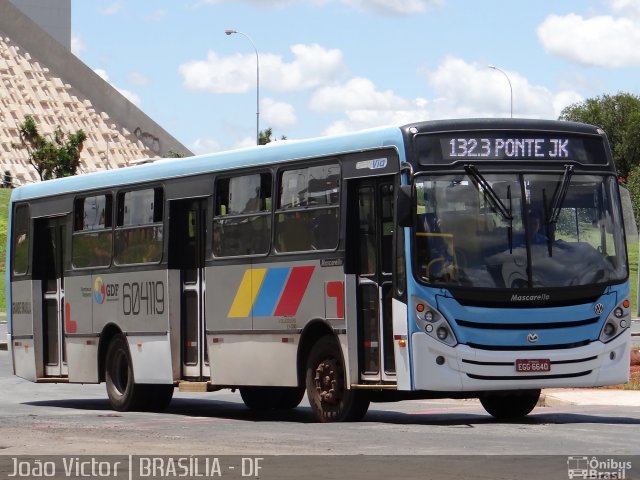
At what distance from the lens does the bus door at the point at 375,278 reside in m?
16.1

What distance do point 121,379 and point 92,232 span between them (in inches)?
78.1

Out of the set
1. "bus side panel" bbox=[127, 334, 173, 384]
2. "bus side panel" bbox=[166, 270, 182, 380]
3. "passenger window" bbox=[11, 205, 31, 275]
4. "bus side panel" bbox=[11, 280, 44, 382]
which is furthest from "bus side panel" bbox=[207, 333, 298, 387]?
"passenger window" bbox=[11, 205, 31, 275]

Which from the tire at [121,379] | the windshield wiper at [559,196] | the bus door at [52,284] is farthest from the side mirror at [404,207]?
the bus door at [52,284]

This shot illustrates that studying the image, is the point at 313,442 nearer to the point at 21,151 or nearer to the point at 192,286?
the point at 192,286

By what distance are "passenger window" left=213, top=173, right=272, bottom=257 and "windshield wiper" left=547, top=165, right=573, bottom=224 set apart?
10.8 ft

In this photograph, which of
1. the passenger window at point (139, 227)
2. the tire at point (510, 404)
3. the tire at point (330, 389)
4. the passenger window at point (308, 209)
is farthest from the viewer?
the passenger window at point (139, 227)

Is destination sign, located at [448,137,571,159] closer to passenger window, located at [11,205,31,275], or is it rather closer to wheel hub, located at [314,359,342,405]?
wheel hub, located at [314,359,342,405]

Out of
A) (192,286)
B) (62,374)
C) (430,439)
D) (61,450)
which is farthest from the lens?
(62,374)

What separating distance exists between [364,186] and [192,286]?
3.77 meters

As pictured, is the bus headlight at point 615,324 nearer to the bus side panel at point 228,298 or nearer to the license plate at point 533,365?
the license plate at point 533,365

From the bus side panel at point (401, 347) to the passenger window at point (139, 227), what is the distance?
16.3ft

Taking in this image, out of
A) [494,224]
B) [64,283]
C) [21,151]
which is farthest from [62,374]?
[21,151]

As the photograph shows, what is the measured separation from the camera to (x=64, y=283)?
22500 millimetres

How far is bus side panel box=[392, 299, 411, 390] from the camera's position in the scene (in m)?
15.7
